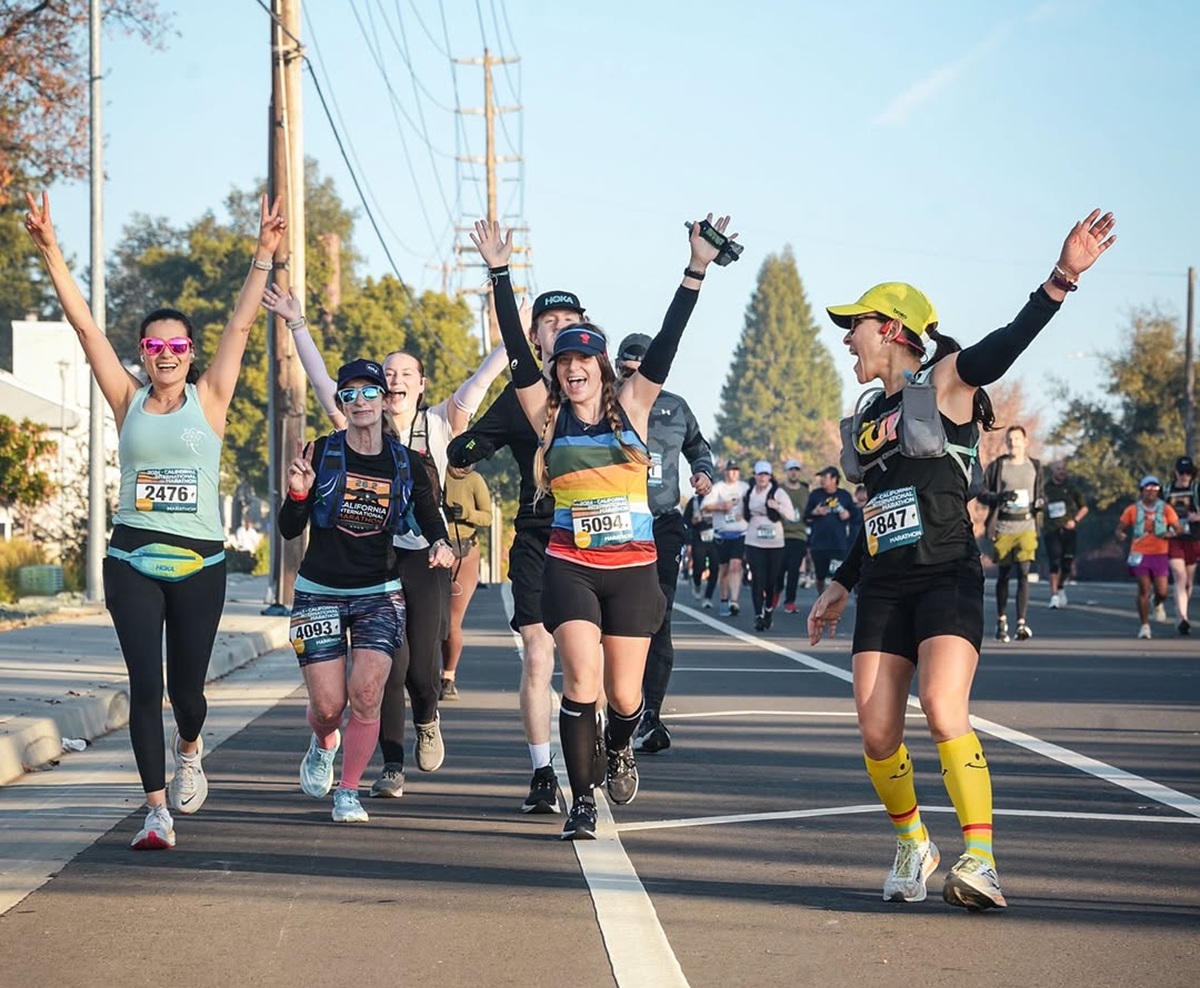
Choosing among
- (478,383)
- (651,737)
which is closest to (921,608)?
(478,383)

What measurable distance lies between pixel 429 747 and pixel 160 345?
104 inches

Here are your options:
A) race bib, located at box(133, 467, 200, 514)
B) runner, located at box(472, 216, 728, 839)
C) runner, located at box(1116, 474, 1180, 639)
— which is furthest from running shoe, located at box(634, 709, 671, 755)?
runner, located at box(1116, 474, 1180, 639)

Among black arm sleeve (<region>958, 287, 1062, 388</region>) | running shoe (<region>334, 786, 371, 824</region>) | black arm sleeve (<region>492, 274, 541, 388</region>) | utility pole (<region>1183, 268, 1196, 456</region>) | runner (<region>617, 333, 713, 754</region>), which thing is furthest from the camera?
utility pole (<region>1183, 268, 1196, 456</region>)

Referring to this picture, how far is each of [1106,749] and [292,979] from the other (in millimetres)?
6062

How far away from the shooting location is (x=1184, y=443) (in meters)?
51.9

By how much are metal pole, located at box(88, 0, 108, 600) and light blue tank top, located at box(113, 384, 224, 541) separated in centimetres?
1548

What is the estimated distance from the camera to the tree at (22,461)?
78.6 feet

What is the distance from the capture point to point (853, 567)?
22.0 ft

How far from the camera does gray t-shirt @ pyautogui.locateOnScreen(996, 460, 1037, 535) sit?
63.0ft

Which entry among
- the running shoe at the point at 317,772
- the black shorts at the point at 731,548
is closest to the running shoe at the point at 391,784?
the running shoe at the point at 317,772

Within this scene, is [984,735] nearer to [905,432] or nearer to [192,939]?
[905,432]

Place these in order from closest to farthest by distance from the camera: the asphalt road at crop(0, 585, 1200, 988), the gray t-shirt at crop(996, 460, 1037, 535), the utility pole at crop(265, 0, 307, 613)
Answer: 1. the asphalt road at crop(0, 585, 1200, 988)
2. the gray t-shirt at crop(996, 460, 1037, 535)
3. the utility pole at crop(265, 0, 307, 613)

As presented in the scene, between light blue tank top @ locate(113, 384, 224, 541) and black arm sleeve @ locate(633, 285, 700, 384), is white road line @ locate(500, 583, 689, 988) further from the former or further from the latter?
light blue tank top @ locate(113, 384, 224, 541)

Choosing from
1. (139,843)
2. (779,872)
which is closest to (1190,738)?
(779,872)
